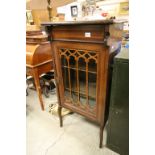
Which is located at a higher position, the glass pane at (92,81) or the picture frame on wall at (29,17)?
the picture frame on wall at (29,17)

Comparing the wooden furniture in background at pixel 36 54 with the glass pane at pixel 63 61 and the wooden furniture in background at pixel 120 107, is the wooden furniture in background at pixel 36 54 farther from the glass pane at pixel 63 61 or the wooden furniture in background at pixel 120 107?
the wooden furniture in background at pixel 120 107

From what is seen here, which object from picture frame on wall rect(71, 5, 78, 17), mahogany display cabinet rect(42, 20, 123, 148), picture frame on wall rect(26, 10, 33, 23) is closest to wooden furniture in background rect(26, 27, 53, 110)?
mahogany display cabinet rect(42, 20, 123, 148)

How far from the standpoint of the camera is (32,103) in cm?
221

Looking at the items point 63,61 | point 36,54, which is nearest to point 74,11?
point 36,54

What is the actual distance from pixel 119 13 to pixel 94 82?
1.38 m

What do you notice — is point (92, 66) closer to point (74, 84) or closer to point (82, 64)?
point (82, 64)

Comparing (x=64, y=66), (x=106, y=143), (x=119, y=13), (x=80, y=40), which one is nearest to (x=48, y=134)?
(x=106, y=143)

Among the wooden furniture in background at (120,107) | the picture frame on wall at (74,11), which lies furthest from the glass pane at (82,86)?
the picture frame on wall at (74,11)

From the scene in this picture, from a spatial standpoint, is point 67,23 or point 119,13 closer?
point 67,23

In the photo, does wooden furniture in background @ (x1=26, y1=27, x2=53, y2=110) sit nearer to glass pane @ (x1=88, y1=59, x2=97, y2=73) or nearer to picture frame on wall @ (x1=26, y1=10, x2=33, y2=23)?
glass pane @ (x1=88, y1=59, x2=97, y2=73)

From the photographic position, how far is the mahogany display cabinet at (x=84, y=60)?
984mm

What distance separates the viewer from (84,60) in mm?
1157
